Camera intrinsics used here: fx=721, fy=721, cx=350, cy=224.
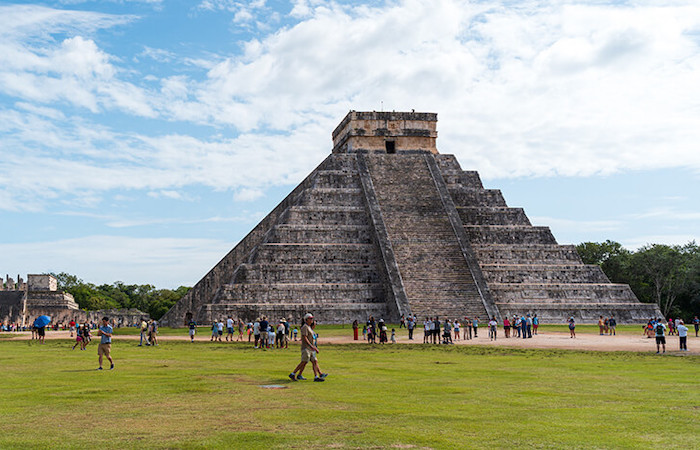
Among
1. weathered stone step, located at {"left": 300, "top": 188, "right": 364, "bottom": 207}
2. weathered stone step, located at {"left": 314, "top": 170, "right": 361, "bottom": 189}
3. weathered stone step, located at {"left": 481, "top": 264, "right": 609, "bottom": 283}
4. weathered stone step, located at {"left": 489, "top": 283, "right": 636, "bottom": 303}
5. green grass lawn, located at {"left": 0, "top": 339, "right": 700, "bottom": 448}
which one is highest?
weathered stone step, located at {"left": 314, "top": 170, "right": 361, "bottom": 189}

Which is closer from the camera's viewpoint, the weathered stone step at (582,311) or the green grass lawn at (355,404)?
the green grass lawn at (355,404)

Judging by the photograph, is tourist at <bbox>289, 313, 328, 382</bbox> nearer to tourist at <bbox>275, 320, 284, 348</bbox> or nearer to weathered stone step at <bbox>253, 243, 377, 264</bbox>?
tourist at <bbox>275, 320, 284, 348</bbox>

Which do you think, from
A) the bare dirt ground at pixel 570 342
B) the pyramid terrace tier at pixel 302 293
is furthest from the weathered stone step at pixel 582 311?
the pyramid terrace tier at pixel 302 293

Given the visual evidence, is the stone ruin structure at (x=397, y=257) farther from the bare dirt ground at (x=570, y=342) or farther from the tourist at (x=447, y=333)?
the tourist at (x=447, y=333)

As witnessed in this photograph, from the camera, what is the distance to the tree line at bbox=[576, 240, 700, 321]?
168 feet

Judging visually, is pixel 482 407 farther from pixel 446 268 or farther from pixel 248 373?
pixel 446 268

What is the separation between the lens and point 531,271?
123 ft

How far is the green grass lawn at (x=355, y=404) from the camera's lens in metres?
7.57

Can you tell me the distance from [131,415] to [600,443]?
5482mm

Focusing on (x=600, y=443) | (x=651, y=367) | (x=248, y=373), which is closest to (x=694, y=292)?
(x=651, y=367)

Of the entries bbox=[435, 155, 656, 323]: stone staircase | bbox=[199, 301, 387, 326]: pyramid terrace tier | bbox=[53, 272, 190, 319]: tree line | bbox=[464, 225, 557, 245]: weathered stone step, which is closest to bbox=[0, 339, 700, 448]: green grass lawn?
bbox=[199, 301, 387, 326]: pyramid terrace tier

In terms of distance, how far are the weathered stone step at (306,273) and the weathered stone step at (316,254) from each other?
0.64 meters

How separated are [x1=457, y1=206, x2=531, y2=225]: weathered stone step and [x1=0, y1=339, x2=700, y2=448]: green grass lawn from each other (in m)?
24.6

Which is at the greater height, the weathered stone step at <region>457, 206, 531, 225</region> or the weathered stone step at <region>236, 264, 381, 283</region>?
the weathered stone step at <region>457, 206, 531, 225</region>
